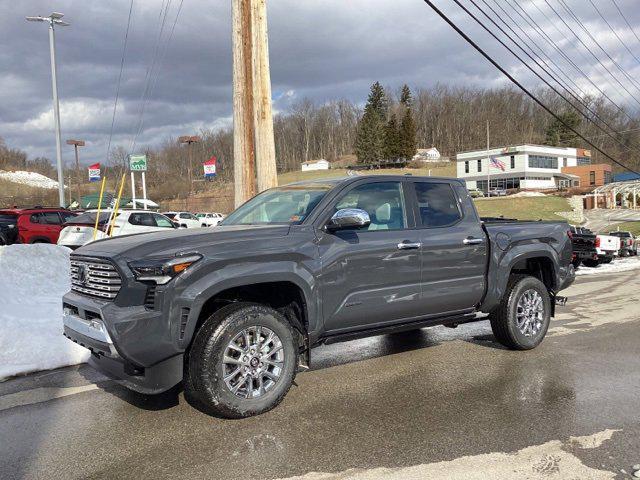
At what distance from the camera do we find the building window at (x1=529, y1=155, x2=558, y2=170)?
253ft

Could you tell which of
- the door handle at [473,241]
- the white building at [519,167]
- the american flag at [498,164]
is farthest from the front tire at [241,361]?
the american flag at [498,164]

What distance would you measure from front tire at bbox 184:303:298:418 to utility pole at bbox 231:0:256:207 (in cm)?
576

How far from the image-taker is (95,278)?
4.26 meters

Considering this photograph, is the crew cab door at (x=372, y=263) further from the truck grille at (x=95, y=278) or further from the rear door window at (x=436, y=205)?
the truck grille at (x=95, y=278)

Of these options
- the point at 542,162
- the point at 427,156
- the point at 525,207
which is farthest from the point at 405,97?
the point at 525,207

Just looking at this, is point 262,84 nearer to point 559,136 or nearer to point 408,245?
point 408,245

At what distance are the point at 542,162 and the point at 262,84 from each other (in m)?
77.7

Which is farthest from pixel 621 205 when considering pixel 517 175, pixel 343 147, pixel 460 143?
pixel 343 147

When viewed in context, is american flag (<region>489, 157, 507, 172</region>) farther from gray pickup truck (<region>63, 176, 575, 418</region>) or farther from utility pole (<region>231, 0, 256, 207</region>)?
gray pickup truck (<region>63, 176, 575, 418</region>)

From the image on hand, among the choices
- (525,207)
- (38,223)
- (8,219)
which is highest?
(8,219)

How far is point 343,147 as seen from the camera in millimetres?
141125

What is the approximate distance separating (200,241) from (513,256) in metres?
3.59

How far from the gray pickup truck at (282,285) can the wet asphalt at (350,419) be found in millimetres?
368

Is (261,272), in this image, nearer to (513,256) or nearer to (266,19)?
(513,256)
